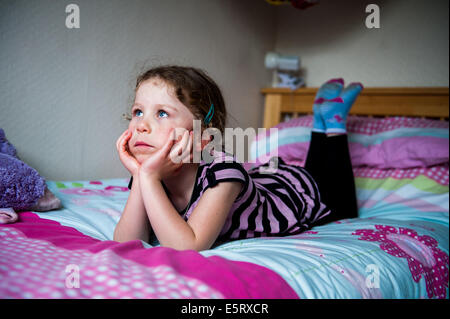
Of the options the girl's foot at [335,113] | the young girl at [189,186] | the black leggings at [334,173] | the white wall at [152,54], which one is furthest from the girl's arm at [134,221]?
the girl's foot at [335,113]

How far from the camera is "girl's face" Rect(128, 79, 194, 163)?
2.55ft

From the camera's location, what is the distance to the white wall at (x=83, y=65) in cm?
91

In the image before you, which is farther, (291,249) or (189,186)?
(189,186)

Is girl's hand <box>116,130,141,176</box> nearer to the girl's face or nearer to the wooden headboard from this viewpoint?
the girl's face

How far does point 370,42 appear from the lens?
2080 mm

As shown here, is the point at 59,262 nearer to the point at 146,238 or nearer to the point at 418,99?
the point at 146,238

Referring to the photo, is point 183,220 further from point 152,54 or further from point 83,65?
point 152,54

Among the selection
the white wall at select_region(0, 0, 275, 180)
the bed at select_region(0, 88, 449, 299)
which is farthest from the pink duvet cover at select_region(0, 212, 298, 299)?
the white wall at select_region(0, 0, 275, 180)

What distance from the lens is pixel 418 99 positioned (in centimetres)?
184

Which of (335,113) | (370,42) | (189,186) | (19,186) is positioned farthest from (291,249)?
(370,42)

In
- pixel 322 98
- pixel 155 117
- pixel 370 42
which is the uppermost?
pixel 370 42

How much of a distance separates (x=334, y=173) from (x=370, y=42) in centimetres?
112

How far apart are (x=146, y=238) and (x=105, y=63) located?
0.67 metres

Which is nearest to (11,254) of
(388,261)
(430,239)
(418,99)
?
(388,261)
